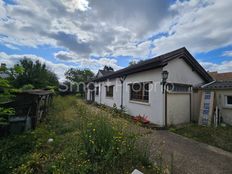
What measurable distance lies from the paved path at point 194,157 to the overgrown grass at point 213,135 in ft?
1.60

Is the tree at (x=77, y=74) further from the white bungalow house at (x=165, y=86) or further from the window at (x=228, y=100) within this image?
the window at (x=228, y=100)

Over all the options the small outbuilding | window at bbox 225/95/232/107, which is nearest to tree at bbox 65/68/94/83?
the small outbuilding

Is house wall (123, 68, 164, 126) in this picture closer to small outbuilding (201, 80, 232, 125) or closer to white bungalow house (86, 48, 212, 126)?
white bungalow house (86, 48, 212, 126)

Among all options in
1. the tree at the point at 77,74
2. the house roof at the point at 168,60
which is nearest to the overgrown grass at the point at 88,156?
the house roof at the point at 168,60

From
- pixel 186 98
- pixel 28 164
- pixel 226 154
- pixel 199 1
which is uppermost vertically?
pixel 199 1

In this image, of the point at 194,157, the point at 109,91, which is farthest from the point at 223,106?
the point at 109,91

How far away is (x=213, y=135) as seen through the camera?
6258 millimetres

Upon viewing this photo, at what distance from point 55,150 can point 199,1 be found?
27.7ft

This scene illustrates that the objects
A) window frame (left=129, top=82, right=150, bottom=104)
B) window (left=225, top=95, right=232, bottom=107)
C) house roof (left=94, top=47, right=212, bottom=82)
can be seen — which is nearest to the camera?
house roof (left=94, top=47, right=212, bottom=82)

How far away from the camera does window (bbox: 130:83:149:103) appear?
8891 millimetres

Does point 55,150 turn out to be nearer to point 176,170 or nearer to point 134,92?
point 176,170

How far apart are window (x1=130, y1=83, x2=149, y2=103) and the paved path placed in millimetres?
3538

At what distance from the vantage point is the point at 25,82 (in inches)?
619

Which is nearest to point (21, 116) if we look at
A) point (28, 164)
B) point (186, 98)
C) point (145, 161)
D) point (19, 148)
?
point (19, 148)
